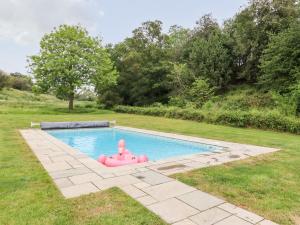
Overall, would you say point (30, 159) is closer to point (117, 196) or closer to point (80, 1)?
point (117, 196)

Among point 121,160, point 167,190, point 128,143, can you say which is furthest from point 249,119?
point 167,190

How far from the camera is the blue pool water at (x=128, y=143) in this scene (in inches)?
290

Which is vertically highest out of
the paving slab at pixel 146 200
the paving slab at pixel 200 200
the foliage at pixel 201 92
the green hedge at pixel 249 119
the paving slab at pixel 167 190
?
the foliage at pixel 201 92

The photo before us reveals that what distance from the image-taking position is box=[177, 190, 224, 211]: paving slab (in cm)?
281

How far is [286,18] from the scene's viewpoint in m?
16.8

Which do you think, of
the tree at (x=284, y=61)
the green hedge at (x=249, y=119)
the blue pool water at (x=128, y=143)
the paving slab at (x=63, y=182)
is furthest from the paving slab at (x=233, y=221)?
the tree at (x=284, y=61)

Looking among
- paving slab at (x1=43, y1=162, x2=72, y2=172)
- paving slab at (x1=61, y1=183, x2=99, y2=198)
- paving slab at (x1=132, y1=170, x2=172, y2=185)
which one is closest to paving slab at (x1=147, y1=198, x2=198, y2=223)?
paving slab at (x1=132, y1=170, x2=172, y2=185)

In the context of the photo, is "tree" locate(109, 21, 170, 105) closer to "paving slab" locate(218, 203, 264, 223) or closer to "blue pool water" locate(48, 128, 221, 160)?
"blue pool water" locate(48, 128, 221, 160)

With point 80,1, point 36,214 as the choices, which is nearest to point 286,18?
point 80,1

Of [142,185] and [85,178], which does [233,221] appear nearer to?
[142,185]

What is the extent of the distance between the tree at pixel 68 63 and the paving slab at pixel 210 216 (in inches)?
806

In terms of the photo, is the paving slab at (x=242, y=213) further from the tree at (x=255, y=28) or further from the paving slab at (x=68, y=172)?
the tree at (x=255, y=28)

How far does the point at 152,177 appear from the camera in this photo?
12.6 ft

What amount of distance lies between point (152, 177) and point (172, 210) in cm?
119
